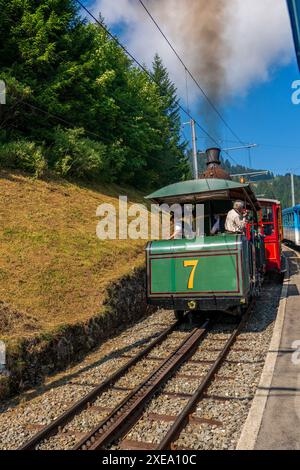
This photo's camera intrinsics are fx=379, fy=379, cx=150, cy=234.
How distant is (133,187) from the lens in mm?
26297

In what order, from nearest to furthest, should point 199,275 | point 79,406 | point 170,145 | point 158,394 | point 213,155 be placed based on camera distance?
point 79,406
point 158,394
point 199,275
point 213,155
point 170,145

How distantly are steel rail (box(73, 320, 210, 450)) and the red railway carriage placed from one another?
24.6ft

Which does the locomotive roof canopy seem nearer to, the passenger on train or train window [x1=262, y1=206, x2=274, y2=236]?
the passenger on train

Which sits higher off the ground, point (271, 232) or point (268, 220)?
point (268, 220)

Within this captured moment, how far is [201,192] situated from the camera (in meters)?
8.84

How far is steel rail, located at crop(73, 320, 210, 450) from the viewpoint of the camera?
448 centimetres

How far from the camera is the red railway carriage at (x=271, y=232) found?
14.1 metres

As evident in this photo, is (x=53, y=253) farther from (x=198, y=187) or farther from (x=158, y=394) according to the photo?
(x=158, y=394)

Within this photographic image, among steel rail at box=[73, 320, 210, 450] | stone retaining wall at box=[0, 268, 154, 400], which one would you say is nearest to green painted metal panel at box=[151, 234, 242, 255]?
stone retaining wall at box=[0, 268, 154, 400]

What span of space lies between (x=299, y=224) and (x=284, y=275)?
10.7 metres

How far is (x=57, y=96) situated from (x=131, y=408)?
16399 millimetres

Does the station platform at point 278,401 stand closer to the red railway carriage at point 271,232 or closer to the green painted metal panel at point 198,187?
the green painted metal panel at point 198,187

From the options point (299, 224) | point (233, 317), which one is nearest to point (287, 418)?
point (233, 317)

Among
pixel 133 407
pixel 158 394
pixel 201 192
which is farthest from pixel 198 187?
pixel 133 407
